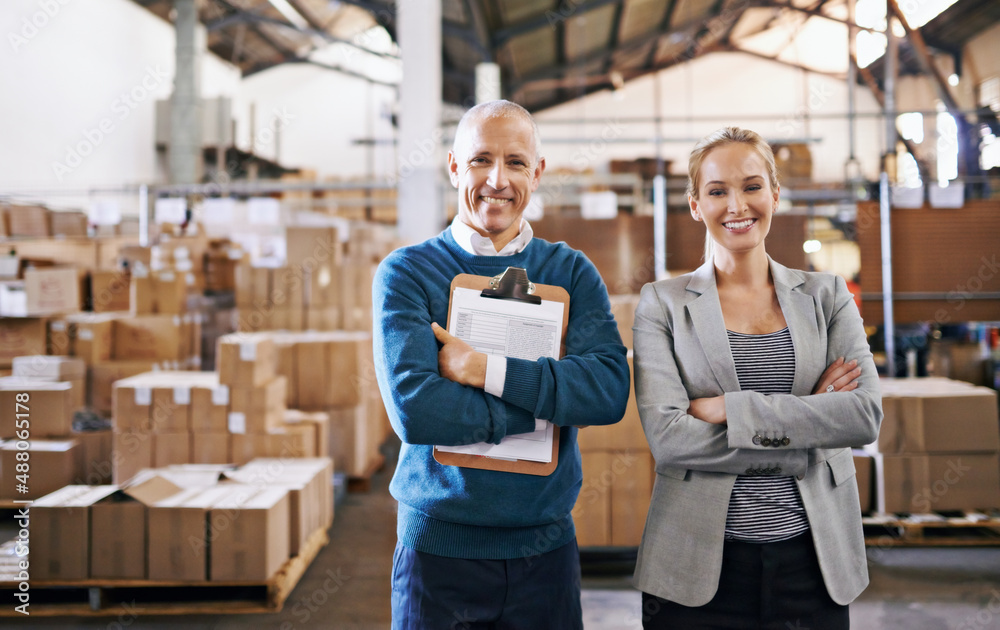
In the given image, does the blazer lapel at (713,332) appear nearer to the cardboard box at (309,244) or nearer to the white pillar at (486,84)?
the cardboard box at (309,244)

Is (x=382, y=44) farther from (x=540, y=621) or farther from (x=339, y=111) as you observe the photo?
(x=540, y=621)

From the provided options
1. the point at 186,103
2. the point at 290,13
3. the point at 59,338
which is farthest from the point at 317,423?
the point at 290,13

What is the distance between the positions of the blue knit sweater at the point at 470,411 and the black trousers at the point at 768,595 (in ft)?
1.05

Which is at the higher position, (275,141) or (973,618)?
(275,141)

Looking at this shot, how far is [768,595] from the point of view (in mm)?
1268

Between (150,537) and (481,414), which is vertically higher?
(481,414)

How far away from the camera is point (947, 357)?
4664 millimetres

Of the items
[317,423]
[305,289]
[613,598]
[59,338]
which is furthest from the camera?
[305,289]

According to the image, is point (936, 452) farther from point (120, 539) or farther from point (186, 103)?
point (186, 103)

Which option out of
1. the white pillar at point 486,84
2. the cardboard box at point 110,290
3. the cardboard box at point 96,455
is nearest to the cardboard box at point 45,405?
the cardboard box at point 96,455

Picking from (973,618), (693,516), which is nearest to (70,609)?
(693,516)

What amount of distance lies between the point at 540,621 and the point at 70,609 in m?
2.73

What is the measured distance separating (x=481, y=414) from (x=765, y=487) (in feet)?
1.97

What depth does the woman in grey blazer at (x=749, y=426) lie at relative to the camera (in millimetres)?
1273
